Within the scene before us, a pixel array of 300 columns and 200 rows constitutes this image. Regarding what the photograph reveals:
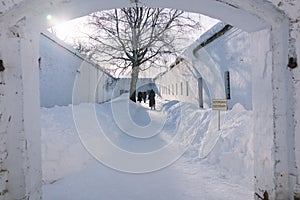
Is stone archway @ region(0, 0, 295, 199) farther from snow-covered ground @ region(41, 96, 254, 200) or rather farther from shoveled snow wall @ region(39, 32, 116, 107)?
shoveled snow wall @ region(39, 32, 116, 107)

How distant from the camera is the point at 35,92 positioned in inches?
100

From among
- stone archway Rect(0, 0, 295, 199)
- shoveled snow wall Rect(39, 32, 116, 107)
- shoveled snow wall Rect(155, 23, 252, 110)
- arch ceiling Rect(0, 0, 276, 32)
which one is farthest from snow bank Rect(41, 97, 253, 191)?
arch ceiling Rect(0, 0, 276, 32)

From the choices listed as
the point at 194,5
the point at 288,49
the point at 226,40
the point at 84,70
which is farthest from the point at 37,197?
the point at 84,70

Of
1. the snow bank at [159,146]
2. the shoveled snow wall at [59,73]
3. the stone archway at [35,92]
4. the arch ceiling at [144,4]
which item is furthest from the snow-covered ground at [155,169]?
the arch ceiling at [144,4]

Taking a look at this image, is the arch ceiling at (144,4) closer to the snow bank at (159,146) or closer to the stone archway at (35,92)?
the stone archway at (35,92)

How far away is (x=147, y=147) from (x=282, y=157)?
4475 mm

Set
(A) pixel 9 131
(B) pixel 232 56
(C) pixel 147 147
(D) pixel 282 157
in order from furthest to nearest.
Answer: (B) pixel 232 56 < (C) pixel 147 147 < (D) pixel 282 157 < (A) pixel 9 131

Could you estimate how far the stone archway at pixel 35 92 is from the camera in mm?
2129

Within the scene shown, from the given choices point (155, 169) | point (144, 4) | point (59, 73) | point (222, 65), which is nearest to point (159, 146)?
point (155, 169)

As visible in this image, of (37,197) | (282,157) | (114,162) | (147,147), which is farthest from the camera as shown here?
(147,147)

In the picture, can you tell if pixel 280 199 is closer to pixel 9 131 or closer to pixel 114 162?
pixel 9 131

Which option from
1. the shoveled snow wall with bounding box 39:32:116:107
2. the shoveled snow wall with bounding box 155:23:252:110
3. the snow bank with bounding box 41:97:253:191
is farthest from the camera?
the shoveled snow wall with bounding box 39:32:116:107

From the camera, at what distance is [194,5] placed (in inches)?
104

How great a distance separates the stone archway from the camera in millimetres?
2129
